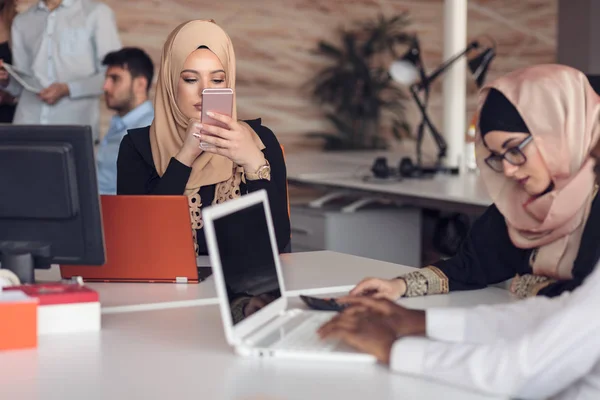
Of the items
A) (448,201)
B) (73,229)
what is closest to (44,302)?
(73,229)

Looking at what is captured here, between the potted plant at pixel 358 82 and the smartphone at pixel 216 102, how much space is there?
207 inches

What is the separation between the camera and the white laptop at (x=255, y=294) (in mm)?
1560

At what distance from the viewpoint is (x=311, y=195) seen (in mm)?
7305

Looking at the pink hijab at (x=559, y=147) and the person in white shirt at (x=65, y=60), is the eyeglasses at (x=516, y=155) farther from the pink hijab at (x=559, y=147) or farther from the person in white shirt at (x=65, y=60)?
the person in white shirt at (x=65, y=60)

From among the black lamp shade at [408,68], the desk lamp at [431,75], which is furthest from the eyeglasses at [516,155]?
the black lamp shade at [408,68]

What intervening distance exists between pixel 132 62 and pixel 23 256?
2.54 m

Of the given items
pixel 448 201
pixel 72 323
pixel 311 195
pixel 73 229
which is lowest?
pixel 311 195

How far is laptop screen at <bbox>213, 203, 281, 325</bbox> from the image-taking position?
63.2 inches

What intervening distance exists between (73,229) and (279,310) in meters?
0.49

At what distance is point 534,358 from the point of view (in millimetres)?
1382

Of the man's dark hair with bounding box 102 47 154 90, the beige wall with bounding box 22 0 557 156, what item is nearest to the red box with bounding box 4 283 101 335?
the man's dark hair with bounding box 102 47 154 90

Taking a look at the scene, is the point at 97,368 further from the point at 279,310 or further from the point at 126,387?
the point at 279,310

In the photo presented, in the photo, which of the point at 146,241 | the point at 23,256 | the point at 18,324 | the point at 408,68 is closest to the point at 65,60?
the point at 408,68

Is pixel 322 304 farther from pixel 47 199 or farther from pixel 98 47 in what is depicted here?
pixel 98 47
